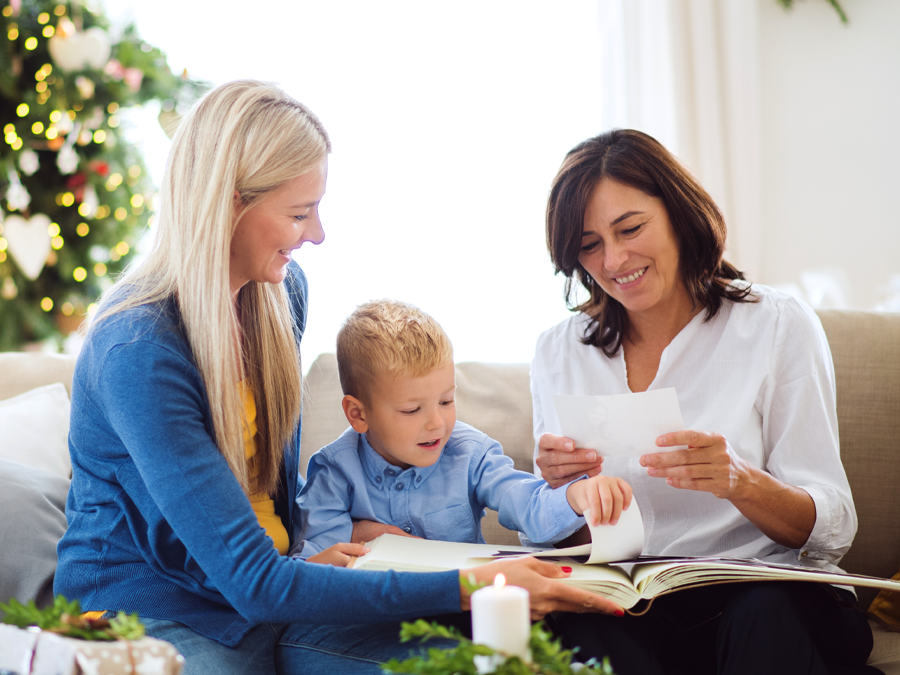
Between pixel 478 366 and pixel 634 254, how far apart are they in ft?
1.93

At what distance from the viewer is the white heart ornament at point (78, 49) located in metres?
3.09

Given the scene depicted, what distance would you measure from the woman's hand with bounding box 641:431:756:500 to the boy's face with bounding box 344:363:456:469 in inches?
15.2

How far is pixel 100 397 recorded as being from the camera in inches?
47.1

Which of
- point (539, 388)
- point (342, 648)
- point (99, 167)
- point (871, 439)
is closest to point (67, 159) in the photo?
point (99, 167)

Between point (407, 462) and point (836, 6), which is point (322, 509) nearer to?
point (407, 462)

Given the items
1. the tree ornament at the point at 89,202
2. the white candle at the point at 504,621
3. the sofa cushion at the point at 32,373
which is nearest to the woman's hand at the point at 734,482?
the white candle at the point at 504,621

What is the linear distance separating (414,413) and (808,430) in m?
0.74

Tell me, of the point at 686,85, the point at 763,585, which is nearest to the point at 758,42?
the point at 686,85

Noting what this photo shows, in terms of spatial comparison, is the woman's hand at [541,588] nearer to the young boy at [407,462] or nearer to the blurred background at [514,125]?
the young boy at [407,462]

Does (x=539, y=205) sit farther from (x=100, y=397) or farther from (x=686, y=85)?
(x=100, y=397)

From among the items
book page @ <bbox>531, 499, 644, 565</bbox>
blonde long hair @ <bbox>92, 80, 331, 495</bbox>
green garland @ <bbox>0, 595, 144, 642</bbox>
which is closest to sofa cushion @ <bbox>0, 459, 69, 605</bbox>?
blonde long hair @ <bbox>92, 80, 331, 495</bbox>

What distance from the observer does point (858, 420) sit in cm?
172

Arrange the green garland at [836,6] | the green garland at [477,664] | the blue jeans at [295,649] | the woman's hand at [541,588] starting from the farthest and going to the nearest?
the green garland at [836,6]
the blue jeans at [295,649]
the woman's hand at [541,588]
the green garland at [477,664]

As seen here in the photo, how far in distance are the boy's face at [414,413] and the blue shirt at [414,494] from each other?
0.07 metres
